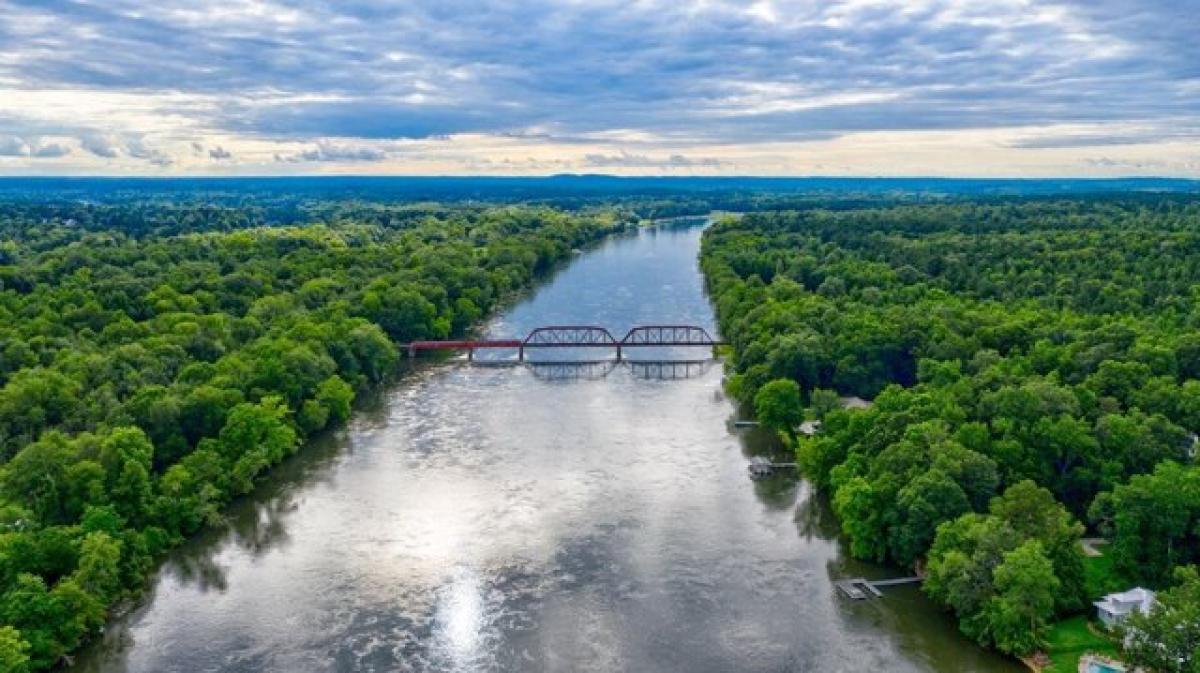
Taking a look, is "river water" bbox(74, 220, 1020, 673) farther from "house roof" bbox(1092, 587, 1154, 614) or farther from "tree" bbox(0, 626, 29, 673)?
"house roof" bbox(1092, 587, 1154, 614)

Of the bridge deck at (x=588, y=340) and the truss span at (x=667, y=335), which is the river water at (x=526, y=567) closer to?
the bridge deck at (x=588, y=340)

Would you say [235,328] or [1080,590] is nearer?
[1080,590]

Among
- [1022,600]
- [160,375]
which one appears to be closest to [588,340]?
[160,375]

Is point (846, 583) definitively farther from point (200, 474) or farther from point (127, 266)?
point (127, 266)

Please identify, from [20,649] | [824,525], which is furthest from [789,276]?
[20,649]

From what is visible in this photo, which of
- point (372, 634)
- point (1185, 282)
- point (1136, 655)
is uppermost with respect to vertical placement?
point (1185, 282)

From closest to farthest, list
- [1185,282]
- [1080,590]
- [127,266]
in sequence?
[1080,590]
[1185,282]
[127,266]
